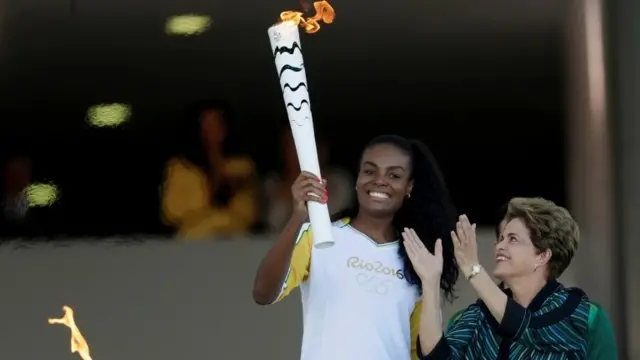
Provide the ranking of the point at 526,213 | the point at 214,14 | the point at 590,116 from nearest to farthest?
the point at 526,213, the point at 590,116, the point at 214,14

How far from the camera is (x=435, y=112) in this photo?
4.70m

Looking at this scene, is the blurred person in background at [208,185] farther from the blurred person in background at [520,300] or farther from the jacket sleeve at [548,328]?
the jacket sleeve at [548,328]

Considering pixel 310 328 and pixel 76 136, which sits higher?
pixel 76 136

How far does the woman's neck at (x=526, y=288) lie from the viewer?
9.32ft

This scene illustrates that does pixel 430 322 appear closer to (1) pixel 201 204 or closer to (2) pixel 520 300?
(2) pixel 520 300

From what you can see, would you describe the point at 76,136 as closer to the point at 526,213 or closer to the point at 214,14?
the point at 214,14

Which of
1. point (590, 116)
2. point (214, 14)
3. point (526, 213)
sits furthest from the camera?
point (214, 14)

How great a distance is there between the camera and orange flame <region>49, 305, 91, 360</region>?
4.49 m

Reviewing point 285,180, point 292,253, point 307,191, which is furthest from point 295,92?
point 285,180

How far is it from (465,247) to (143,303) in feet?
6.97

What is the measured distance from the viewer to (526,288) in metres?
2.85

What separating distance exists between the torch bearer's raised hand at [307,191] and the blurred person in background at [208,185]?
1769mm

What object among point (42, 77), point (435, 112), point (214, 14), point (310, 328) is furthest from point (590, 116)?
point (42, 77)

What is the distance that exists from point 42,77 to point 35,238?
0.72 meters
